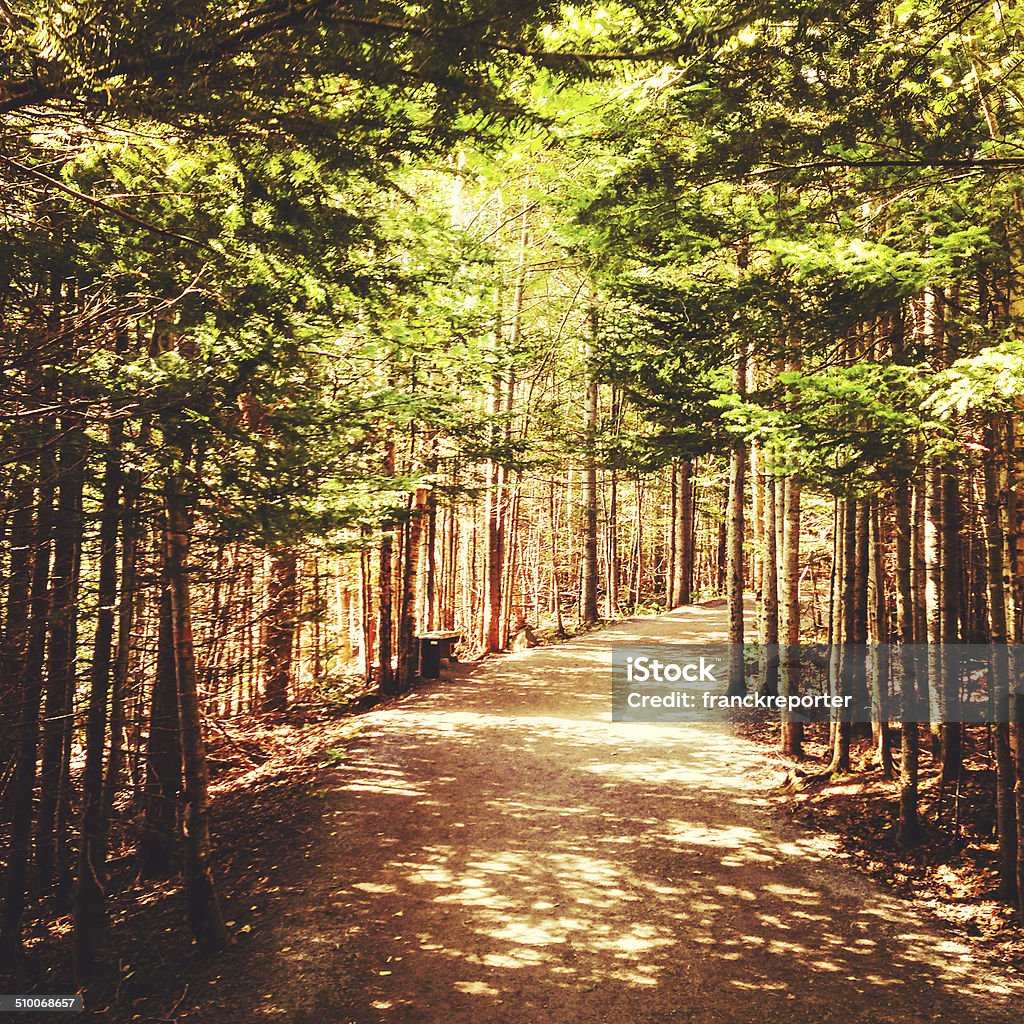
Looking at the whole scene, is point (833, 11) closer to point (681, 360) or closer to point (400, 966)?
point (681, 360)

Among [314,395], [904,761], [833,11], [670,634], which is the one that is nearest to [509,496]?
[670,634]

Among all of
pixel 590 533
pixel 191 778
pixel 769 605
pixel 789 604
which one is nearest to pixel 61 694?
pixel 191 778

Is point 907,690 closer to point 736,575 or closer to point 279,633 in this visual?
point 736,575

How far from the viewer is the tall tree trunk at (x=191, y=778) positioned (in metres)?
5.87

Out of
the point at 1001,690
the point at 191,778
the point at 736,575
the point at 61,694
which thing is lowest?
the point at 191,778

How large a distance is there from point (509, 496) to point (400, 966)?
14809 mm

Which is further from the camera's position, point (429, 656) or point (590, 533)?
point (590, 533)

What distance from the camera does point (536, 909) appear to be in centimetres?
623

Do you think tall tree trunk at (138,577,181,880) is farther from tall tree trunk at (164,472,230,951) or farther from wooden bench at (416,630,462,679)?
wooden bench at (416,630,462,679)

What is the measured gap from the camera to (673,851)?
290 inches

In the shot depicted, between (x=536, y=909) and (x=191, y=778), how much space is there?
3.56m

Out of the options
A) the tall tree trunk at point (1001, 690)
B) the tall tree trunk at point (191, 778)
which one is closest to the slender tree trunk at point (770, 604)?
the tall tree trunk at point (1001, 690)

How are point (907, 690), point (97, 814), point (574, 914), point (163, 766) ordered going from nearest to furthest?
point (574, 914) → point (97, 814) → point (163, 766) → point (907, 690)

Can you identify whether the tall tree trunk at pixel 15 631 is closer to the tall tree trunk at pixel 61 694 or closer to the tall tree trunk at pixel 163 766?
the tall tree trunk at pixel 61 694
